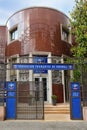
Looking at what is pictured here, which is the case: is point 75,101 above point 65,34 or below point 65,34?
below

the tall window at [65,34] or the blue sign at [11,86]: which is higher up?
the tall window at [65,34]

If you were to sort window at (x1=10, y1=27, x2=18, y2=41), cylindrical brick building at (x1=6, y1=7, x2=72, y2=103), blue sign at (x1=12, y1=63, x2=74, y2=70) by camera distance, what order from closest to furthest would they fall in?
blue sign at (x1=12, y1=63, x2=74, y2=70)
cylindrical brick building at (x1=6, y1=7, x2=72, y2=103)
window at (x1=10, y1=27, x2=18, y2=41)

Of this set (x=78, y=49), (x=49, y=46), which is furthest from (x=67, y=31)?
(x=78, y=49)

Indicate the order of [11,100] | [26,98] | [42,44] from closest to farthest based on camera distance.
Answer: [11,100] → [26,98] → [42,44]

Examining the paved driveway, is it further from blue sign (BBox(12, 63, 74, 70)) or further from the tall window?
the tall window

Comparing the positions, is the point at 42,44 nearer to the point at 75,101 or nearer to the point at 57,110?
the point at 57,110

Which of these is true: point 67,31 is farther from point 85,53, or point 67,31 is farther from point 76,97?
point 76,97

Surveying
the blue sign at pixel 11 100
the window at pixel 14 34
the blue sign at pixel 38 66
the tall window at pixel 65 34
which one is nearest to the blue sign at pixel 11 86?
the blue sign at pixel 11 100

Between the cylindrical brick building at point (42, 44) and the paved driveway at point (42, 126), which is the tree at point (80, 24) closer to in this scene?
the cylindrical brick building at point (42, 44)

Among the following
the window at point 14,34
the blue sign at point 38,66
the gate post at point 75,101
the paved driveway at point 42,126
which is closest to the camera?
the paved driveway at point 42,126

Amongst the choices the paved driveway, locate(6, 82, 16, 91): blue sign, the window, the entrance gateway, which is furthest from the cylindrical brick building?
the paved driveway

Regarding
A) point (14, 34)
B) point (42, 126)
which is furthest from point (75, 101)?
point (14, 34)

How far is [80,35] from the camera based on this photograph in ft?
57.2

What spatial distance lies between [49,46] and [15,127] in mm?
11440
